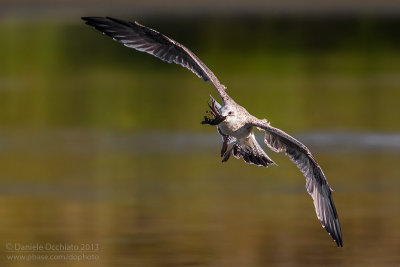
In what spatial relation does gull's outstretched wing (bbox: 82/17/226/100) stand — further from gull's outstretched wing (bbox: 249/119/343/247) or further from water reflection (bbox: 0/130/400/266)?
water reflection (bbox: 0/130/400/266)

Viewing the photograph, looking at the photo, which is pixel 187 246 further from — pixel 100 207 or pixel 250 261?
pixel 100 207

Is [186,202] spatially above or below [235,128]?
below

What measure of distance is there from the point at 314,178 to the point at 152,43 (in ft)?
7.24

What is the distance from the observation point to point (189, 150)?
770 inches

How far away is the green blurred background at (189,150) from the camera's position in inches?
509

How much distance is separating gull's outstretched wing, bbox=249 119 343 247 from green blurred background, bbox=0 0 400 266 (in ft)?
1.38

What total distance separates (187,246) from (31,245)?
4.89ft

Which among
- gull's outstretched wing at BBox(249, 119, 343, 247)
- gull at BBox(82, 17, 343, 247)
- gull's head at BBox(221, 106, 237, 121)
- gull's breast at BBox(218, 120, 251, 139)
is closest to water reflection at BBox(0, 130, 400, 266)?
gull's outstretched wing at BBox(249, 119, 343, 247)

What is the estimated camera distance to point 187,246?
41.5 ft

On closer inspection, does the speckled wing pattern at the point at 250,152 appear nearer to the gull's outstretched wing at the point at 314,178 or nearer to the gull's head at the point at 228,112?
the gull's outstretched wing at the point at 314,178

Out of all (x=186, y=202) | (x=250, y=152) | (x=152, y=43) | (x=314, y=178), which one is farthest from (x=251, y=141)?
(x=186, y=202)

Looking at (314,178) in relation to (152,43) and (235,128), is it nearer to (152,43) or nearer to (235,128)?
(235,128)

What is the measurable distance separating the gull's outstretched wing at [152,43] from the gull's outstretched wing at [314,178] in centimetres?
77

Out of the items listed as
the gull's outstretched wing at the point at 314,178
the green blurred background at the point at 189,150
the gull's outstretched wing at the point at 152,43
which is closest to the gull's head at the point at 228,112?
the gull's outstretched wing at the point at 314,178
